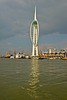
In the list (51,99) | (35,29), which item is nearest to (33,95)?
(51,99)

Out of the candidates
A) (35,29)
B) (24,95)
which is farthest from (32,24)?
(24,95)

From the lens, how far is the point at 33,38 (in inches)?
6575

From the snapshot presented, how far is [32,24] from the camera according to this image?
177625 mm

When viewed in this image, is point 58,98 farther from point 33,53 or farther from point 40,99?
point 33,53

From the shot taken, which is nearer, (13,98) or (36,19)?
(13,98)

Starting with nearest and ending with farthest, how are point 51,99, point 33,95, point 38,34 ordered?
1. point 51,99
2. point 33,95
3. point 38,34

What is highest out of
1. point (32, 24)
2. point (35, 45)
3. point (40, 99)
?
point (32, 24)

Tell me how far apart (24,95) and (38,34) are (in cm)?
15628

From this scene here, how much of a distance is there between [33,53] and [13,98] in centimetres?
16682

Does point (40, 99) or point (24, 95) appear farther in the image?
point (24, 95)

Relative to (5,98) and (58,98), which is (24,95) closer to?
(5,98)

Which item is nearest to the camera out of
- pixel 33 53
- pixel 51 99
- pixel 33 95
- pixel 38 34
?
pixel 51 99

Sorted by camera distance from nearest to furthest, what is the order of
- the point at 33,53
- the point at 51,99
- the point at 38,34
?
1. the point at 51,99
2. the point at 38,34
3. the point at 33,53

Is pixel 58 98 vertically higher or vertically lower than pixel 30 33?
lower
